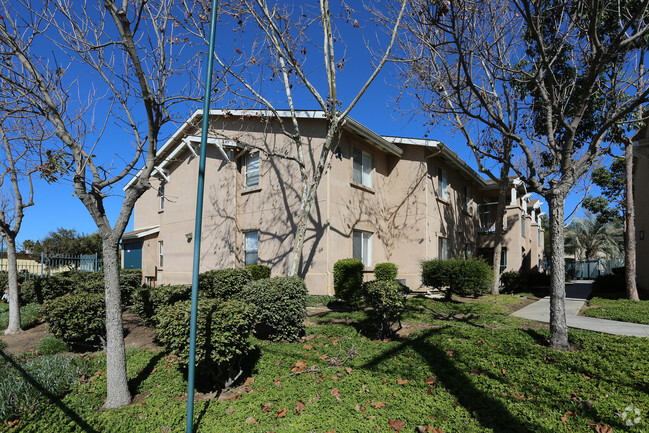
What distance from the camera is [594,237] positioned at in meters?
37.9

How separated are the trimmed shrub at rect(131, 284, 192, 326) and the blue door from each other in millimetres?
12430

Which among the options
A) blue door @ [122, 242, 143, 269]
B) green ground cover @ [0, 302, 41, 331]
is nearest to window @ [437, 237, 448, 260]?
green ground cover @ [0, 302, 41, 331]

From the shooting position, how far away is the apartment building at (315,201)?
13320 mm

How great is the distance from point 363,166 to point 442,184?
4.72m

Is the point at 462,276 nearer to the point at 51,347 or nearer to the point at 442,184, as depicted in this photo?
the point at 442,184

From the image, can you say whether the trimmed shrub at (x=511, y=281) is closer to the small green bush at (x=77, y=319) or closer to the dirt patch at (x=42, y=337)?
the dirt patch at (x=42, y=337)

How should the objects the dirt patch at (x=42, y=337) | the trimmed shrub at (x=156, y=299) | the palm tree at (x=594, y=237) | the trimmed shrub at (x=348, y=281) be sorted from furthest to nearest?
the palm tree at (x=594, y=237)
the trimmed shrub at (x=348, y=281)
the trimmed shrub at (x=156, y=299)
the dirt patch at (x=42, y=337)

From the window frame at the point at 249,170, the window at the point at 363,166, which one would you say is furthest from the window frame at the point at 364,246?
the window frame at the point at 249,170

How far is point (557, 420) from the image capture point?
413 cm

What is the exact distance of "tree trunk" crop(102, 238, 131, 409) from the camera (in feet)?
16.3

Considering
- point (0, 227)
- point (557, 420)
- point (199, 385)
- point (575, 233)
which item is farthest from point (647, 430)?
point (575, 233)

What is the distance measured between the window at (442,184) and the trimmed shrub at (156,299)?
12.3 m

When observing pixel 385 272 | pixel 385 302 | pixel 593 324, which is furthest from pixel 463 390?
pixel 385 272

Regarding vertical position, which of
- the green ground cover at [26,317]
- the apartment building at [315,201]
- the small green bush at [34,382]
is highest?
the apartment building at [315,201]
